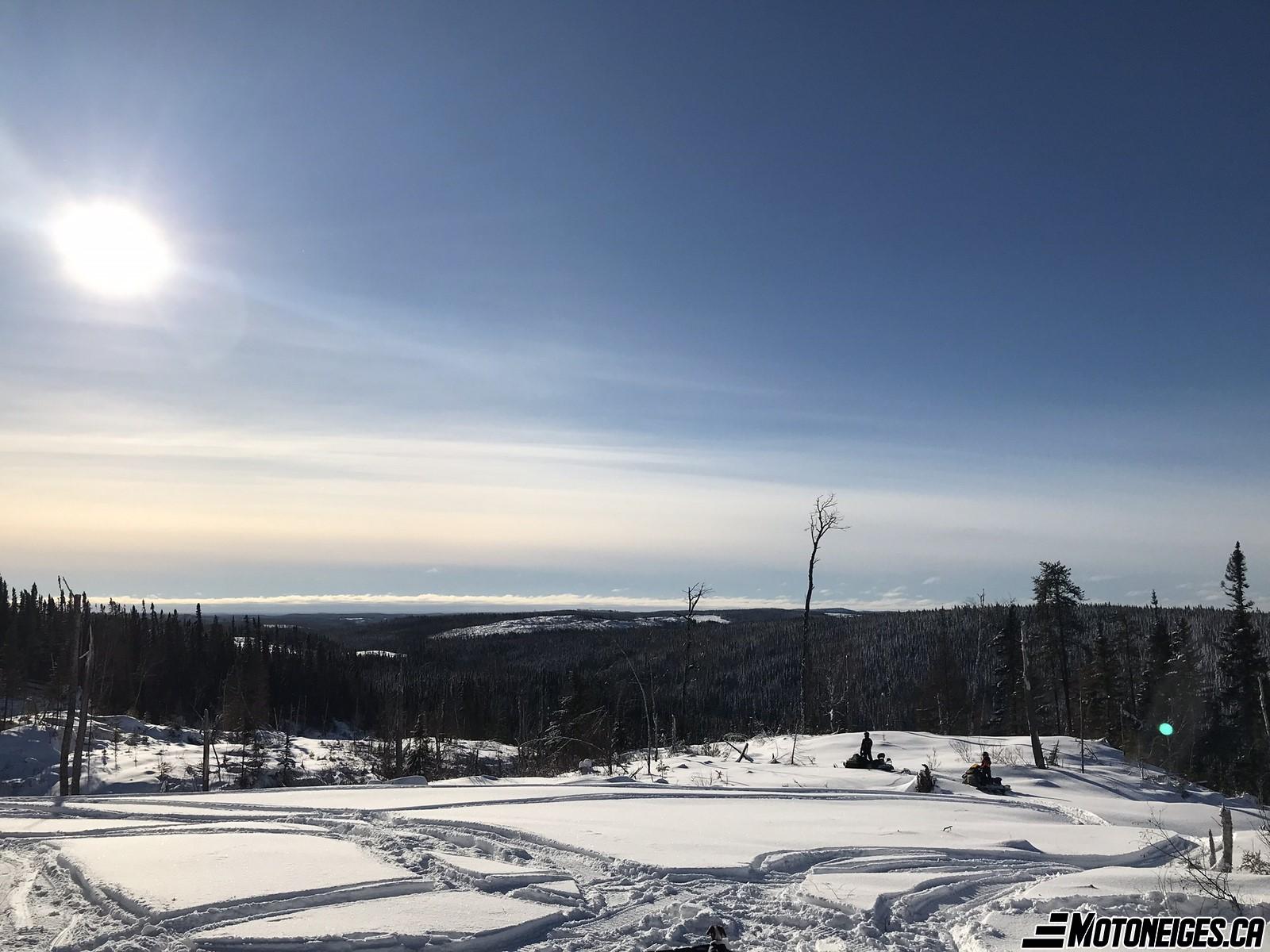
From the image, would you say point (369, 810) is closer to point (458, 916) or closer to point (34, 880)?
point (34, 880)

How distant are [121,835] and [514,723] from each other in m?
90.6

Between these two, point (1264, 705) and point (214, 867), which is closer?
point (214, 867)

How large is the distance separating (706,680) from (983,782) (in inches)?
4633

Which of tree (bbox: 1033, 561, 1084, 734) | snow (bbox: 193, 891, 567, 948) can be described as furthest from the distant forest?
snow (bbox: 193, 891, 567, 948)

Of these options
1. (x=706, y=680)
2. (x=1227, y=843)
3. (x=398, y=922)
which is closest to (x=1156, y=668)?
(x=1227, y=843)

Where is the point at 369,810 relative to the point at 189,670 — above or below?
above

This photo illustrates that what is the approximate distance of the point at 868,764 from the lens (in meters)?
23.9

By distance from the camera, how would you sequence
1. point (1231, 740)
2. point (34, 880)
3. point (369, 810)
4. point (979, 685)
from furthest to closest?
point (979, 685), point (1231, 740), point (369, 810), point (34, 880)

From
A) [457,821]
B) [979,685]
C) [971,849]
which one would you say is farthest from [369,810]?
[979,685]

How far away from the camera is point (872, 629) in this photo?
484 ft

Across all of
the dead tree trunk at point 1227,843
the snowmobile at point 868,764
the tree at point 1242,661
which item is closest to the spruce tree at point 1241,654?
the tree at point 1242,661

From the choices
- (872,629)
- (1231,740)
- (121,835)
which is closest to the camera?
(121,835)

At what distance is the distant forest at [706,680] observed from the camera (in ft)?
144

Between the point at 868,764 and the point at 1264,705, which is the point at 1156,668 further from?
the point at 1264,705
